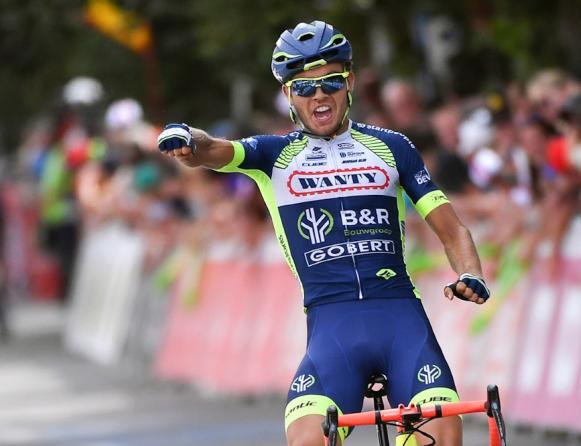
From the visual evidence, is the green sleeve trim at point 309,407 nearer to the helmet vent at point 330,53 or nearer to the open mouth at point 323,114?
the open mouth at point 323,114

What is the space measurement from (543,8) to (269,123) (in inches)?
106

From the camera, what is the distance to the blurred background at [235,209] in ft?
38.8

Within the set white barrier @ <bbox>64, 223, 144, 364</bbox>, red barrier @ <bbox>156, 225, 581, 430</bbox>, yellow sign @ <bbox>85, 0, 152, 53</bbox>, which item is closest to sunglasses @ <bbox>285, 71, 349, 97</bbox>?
red barrier @ <bbox>156, 225, 581, 430</bbox>

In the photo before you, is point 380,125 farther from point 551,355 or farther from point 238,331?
point 551,355

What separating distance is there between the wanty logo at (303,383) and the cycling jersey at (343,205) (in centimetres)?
37

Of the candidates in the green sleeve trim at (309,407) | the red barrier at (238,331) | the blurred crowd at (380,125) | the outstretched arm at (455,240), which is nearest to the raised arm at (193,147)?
the outstretched arm at (455,240)

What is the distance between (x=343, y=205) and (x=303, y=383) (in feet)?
2.42

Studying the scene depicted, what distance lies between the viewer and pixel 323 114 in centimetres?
731

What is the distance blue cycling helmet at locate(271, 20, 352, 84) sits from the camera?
285 inches

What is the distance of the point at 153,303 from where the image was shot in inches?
726

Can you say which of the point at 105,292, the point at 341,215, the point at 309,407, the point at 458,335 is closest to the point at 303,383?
the point at 309,407

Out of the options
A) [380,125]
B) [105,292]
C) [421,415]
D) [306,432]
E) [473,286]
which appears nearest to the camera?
[421,415]

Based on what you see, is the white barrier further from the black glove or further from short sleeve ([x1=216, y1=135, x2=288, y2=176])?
the black glove

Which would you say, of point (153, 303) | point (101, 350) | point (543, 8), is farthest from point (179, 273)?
point (543, 8)
